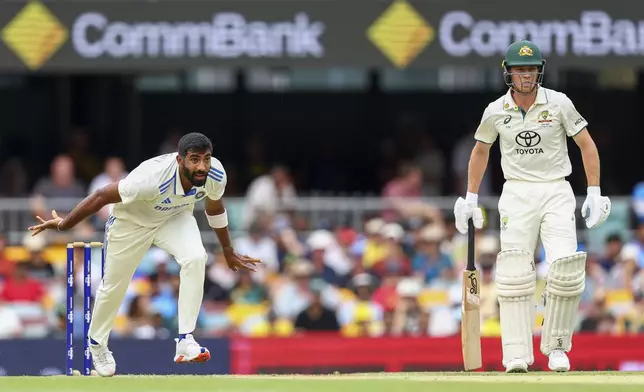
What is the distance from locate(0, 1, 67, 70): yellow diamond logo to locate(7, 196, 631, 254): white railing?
1335 millimetres

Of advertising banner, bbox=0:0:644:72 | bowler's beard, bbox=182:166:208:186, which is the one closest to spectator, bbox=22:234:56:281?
advertising banner, bbox=0:0:644:72

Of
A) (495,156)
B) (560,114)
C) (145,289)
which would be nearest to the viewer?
(560,114)

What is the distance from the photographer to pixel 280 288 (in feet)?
45.4

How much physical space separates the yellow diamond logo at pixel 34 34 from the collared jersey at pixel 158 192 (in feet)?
18.8

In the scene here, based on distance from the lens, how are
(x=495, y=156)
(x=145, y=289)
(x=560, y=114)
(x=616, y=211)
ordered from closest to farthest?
(x=560, y=114), (x=145, y=289), (x=616, y=211), (x=495, y=156)

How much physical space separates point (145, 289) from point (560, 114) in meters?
5.21

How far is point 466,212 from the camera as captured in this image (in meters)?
9.73

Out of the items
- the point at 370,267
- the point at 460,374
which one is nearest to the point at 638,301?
the point at 370,267

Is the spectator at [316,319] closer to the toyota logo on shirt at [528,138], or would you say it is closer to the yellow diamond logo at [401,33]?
the yellow diamond logo at [401,33]

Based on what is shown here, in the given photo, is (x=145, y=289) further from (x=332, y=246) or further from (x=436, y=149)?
(x=436, y=149)

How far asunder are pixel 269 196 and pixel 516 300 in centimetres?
574

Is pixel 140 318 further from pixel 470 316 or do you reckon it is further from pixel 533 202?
pixel 533 202

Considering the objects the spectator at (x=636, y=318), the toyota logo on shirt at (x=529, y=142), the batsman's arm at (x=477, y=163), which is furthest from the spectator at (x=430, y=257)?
the toyota logo on shirt at (x=529, y=142)

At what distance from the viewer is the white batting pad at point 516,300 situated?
942 centimetres
